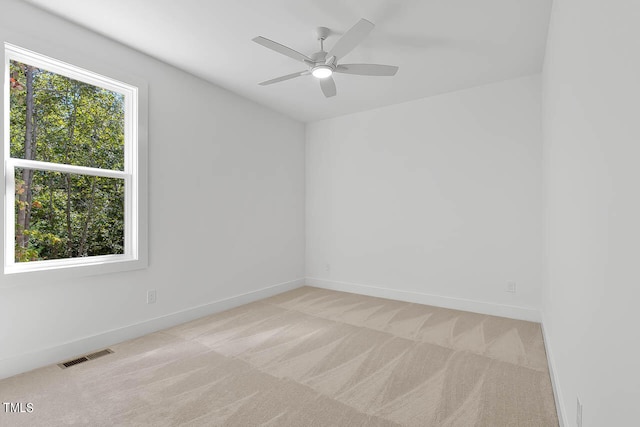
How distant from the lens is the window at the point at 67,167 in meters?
2.32

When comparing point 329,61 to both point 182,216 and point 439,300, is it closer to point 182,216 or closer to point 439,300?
point 182,216

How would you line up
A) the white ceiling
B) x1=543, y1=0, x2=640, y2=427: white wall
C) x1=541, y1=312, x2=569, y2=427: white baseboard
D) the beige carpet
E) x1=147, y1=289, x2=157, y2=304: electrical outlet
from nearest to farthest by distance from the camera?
x1=543, y1=0, x2=640, y2=427: white wall → x1=541, y1=312, x2=569, y2=427: white baseboard → the beige carpet → the white ceiling → x1=147, y1=289, x2=157, y2=304: electrical outlet

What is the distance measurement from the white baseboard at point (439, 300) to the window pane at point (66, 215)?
297cm

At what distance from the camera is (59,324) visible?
246 centimetres

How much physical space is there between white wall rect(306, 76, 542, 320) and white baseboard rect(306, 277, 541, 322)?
1cm

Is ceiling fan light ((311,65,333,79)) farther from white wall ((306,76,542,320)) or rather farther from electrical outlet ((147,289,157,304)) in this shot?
electrical outlet ((147,289,157,304))

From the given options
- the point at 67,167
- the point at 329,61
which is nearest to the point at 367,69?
the point at 329,61

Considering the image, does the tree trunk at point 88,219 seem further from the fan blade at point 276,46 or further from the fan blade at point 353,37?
the fan blade at point 353,37

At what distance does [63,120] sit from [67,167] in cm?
41

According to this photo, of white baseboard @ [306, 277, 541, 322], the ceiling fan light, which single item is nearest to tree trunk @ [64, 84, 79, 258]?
the ceiling fan light

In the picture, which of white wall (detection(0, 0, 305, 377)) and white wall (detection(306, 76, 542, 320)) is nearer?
white wall (detection(0, 0, 305, 377))

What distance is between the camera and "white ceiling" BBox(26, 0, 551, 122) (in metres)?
2.31

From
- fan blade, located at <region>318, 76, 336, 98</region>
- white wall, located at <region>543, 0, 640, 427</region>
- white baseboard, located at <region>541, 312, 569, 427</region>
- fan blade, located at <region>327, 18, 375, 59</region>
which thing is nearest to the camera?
white wall, located at <region>543, 0, 640, 427</region>

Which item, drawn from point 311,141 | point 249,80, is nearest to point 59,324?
point 249,80
